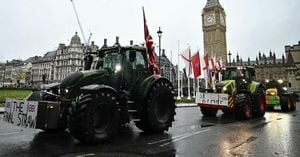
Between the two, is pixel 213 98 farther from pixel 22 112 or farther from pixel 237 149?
pixel 22 112

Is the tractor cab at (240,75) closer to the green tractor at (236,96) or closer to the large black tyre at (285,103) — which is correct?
the green tractor at (236,96)

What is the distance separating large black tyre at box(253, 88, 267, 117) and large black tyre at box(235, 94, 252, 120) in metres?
1.11

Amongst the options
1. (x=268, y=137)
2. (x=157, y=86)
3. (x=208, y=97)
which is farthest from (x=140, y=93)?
(x=208, y=97)

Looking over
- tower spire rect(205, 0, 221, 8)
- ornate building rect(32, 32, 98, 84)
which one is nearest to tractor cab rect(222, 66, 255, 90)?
ornate building rect(32, 32, 98, 84)

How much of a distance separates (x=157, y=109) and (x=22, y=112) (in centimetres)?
389

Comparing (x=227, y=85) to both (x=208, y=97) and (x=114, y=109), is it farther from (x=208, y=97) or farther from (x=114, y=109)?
(x=114, y=109)

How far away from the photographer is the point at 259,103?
14.3 metres

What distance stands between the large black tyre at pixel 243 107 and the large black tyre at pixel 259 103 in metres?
1.11

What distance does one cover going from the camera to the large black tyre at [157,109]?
23.8ft

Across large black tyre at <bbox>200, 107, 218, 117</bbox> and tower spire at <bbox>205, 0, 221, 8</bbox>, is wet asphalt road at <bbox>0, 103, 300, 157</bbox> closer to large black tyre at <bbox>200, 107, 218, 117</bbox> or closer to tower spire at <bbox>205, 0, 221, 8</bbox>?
large black tyre at <bbox>200, 107, 218, 117</bbox>

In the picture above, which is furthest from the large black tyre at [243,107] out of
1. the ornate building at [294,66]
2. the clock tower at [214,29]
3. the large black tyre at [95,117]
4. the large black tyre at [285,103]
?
the clock tower at [214,29]

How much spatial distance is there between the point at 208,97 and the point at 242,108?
182 cm

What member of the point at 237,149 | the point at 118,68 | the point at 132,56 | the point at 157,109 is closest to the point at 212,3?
the point at 157,109

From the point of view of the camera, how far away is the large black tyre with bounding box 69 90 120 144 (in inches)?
214
